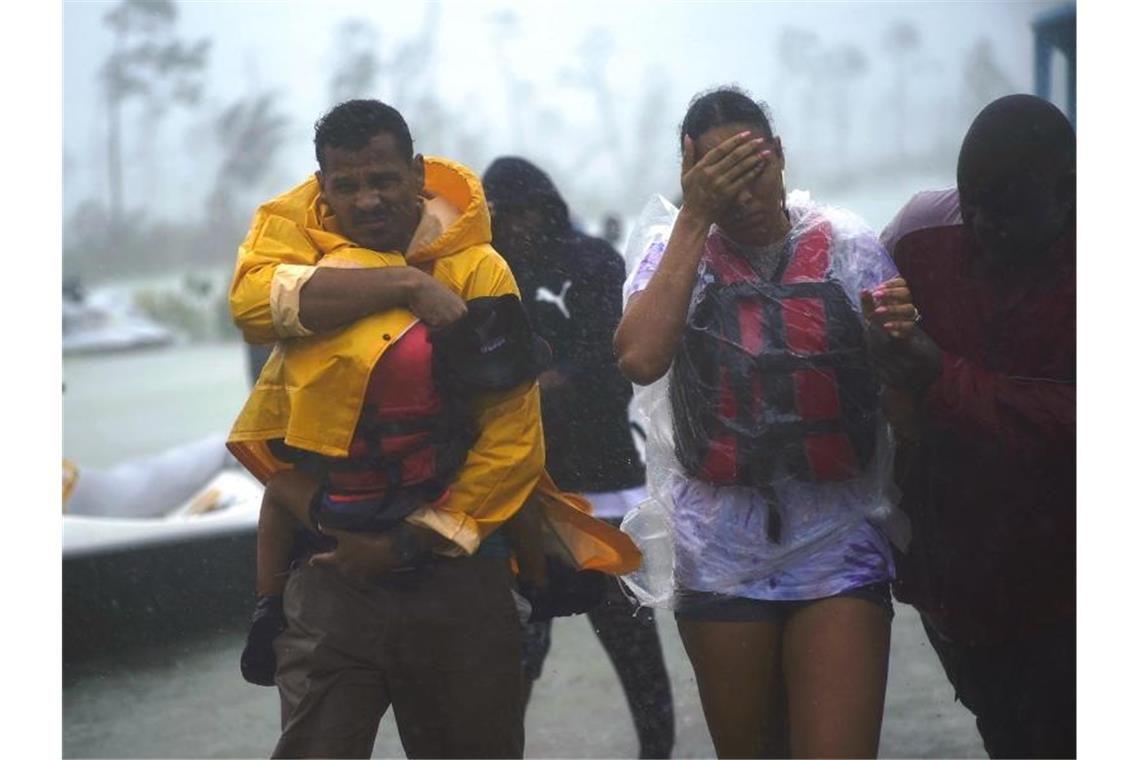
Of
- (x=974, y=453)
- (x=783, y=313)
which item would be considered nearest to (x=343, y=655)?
(x=783, y=313)

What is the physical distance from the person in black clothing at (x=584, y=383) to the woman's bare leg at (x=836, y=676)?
822 mm

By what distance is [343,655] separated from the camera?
2.78 m

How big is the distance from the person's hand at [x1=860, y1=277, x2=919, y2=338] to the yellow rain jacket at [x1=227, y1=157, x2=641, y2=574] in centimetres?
62

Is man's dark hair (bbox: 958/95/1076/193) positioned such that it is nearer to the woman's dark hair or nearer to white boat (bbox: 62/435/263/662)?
the woman's dark hair

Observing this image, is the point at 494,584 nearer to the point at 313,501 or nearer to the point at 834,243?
the point at 313,501

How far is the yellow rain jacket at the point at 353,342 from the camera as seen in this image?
2744 mm

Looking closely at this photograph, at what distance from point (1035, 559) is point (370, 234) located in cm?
132

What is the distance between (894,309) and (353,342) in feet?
3.01

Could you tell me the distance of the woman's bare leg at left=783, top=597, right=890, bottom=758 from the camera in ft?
8.90

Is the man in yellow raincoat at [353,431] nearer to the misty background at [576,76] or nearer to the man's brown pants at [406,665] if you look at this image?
→ the man's brown pants at [406,665]

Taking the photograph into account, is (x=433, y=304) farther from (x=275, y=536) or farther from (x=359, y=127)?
(x=275, y=536)

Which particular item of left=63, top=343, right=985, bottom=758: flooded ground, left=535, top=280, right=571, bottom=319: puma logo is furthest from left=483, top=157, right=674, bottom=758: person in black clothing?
left=63, top=343, right=985, bottom=758: flooded ground

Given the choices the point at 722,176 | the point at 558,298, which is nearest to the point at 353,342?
the point at 722,176

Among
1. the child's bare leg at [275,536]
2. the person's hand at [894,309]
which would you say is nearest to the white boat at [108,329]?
the child's bare leg at [275,536]
